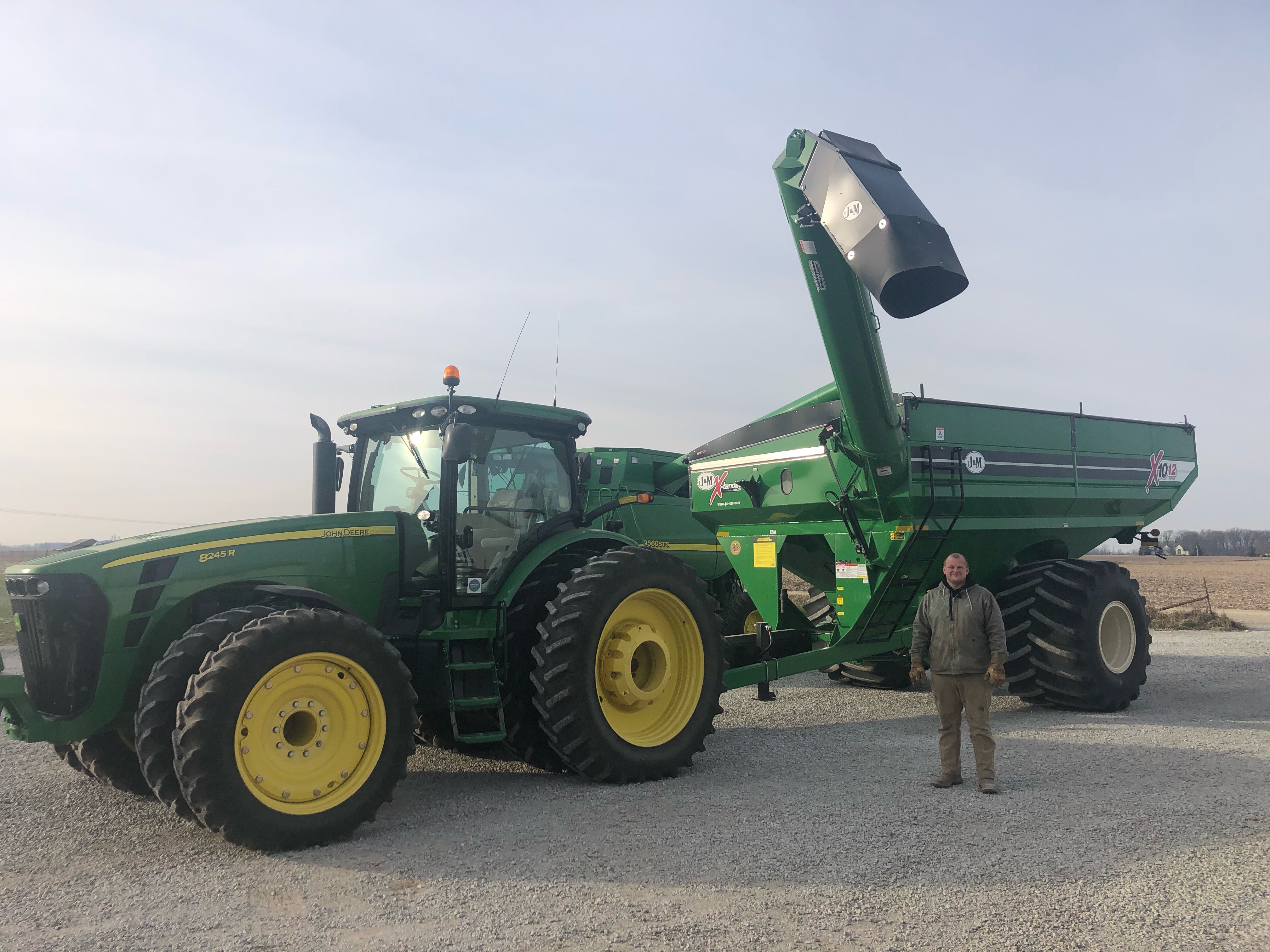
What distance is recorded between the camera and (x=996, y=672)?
573 cm

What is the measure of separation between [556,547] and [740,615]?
526 centimetres

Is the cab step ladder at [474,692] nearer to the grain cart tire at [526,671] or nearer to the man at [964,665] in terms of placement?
the grain cart tire at [526,671]

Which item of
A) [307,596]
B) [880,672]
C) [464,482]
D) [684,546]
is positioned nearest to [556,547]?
[464,482]

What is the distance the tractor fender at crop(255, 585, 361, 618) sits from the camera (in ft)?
17.3

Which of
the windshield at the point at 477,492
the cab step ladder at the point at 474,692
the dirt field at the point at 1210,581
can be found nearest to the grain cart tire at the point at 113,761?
the cab step ladder at the point at 474,692

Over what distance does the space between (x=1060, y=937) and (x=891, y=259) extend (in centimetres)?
363

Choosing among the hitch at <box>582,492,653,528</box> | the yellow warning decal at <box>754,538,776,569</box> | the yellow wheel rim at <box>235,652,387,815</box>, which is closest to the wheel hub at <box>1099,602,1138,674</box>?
the yellow warning decal at <box>754,538,776,569</box>

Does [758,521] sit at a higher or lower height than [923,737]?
higher

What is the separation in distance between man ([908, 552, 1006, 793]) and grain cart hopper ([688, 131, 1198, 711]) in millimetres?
1772

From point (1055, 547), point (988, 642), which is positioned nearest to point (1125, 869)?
point (988, 642)

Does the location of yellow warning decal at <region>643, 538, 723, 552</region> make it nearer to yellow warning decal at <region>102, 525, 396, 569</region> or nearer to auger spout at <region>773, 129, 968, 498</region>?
auger spout at <region>773, 129, 968, 498</region>

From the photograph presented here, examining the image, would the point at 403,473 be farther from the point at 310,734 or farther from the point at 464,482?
the point at 310,734

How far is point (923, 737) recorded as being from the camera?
738 centimetres

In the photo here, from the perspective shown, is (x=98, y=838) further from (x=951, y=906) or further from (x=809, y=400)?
(x=809, y=400)
